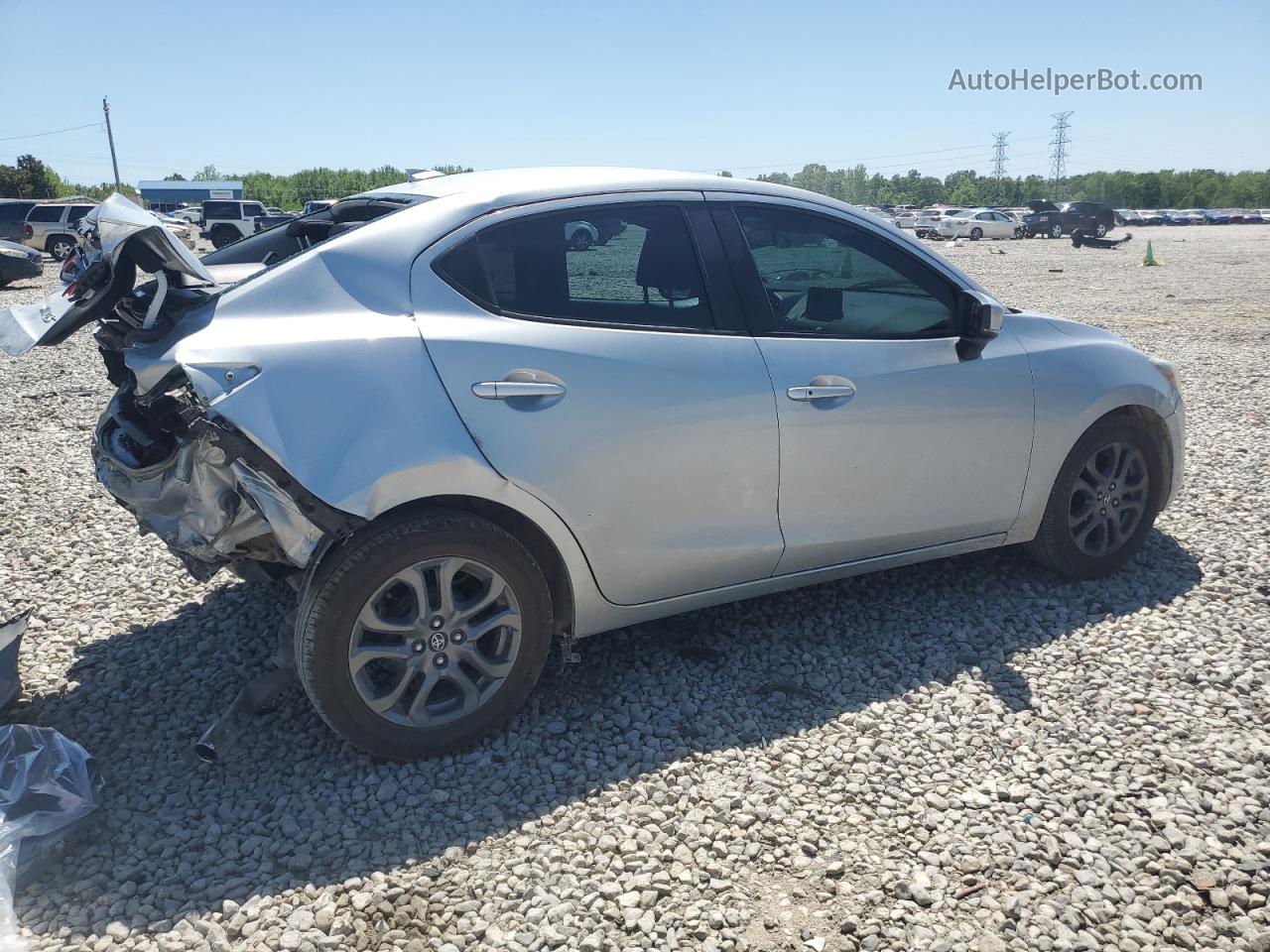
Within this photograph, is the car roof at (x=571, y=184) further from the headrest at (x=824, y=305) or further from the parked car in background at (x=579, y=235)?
the headrest at (x=824, y=305)

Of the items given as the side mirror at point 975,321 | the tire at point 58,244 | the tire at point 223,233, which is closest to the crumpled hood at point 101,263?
the side mirror at point 975,321

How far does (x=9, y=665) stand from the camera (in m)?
3.46

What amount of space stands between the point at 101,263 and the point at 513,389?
136cm

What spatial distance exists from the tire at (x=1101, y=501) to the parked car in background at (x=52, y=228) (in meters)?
28.3

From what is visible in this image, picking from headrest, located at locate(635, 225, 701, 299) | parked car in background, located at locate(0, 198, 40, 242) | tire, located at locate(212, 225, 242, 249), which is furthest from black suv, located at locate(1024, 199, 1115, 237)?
headrest, located at locate(635, 225, 701, 299)

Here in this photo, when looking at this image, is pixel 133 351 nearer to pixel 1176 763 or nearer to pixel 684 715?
pixel 684 715

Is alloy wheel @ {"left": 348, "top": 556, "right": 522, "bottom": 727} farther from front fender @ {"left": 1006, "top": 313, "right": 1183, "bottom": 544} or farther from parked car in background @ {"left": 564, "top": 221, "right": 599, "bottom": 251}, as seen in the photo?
front fender @ {"left": 1006, "top": 313, "right": 1183, "bottom": 544}

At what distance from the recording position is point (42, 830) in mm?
2809

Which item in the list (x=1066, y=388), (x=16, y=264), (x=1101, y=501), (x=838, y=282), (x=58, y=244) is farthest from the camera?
(x=58, y=244)

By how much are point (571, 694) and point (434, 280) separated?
1621mm

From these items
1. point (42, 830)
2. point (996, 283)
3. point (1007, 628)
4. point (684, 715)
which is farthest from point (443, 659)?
point (996, 283)

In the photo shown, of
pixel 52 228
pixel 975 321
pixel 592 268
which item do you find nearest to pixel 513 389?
pixel 592 268

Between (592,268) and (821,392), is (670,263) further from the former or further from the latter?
(821,392)

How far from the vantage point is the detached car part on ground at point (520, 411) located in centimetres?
296
